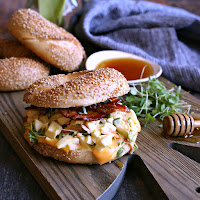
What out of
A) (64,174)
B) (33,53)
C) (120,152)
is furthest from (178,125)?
(33,53)

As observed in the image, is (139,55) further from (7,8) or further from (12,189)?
(7,8)

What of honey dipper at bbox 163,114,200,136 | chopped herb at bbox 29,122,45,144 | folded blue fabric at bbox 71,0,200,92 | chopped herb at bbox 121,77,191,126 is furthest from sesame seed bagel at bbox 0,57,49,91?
honey dipper at bbox 163,114,200,136

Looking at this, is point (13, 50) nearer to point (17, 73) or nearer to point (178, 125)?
point (17, 73)

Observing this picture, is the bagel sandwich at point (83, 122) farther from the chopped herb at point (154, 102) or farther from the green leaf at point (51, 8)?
the green leaf at point (51, 8)

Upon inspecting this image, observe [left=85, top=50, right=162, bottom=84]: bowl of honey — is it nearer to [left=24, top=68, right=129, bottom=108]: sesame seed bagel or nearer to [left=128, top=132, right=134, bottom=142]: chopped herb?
[left=24, top=68, right=129, bottom=108]: sesame seed bagel

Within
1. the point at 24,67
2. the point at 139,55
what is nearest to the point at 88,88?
the point at 24,67

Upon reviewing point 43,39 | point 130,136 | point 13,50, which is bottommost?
point 13,50

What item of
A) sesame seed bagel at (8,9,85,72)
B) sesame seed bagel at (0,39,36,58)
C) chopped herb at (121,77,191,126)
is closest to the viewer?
chopped herb at (121,77,191,126)
